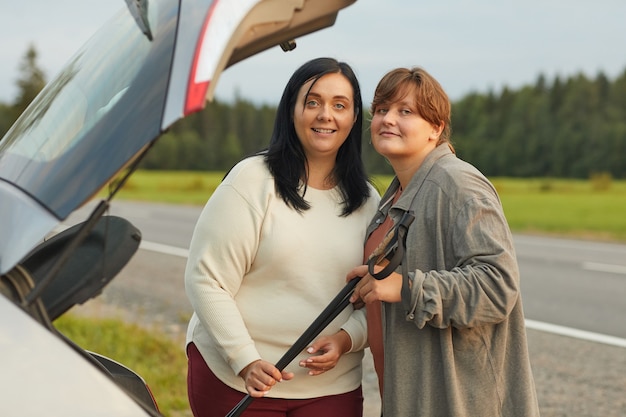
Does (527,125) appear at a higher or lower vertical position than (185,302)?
lower

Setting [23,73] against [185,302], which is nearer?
[185,302]

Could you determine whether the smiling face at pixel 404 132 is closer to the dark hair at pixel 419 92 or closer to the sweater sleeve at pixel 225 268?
the dark hair at pixel 419 92

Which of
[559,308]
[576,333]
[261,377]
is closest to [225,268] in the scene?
[261,377]

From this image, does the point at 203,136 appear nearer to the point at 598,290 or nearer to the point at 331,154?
the point at 598,290

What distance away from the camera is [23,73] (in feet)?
233

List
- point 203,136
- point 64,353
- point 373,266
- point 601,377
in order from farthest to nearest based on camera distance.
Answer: point 203,136, point 601,377, point 373,266, point 64,353

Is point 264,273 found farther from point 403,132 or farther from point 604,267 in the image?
point 604,267

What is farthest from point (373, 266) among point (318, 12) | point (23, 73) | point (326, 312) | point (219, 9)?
point (23, 73)

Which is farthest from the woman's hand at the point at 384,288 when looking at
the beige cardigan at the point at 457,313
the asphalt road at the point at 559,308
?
the asphalt road at the point at 559,308

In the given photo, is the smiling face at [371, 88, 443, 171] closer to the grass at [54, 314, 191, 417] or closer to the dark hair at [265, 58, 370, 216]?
the dark hair at [265, 58, 370, 216]

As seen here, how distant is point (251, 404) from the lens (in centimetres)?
255

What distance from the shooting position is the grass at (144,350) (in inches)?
196

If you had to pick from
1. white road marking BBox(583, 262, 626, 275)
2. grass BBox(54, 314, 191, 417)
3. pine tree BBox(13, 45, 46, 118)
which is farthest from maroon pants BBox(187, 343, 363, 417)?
pine tree BBox(13, 45, 46, 118)

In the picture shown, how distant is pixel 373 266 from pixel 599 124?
65.5 metres
